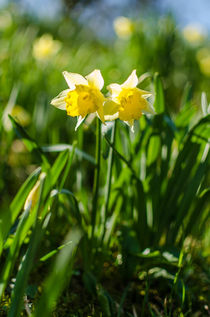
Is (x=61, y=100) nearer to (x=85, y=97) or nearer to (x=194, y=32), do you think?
(x=85, y=97)

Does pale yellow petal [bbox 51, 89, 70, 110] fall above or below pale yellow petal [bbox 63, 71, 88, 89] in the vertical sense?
below

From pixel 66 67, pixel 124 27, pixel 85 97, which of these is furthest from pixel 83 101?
pixel 124 27

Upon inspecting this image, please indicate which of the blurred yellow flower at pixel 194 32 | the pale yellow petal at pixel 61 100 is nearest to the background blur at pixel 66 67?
the blurred yellow flower at pixel 194 32

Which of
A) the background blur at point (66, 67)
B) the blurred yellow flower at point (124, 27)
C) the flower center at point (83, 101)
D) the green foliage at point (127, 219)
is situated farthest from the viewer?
the blurred yellow flower at point (124, 27)

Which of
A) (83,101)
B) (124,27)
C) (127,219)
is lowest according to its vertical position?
(127,219)

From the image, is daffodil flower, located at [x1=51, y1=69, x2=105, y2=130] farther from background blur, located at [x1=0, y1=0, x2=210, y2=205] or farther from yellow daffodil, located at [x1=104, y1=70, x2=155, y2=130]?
background blur, located at [x1=0, y1=0, x2=210, y2=205]

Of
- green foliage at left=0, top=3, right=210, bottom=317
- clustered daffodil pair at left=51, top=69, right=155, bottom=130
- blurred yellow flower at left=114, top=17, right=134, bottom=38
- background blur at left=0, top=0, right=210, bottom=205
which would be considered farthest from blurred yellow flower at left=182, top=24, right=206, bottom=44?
clustered daffodil pair at left=51, top=69, right=155, bottom=130

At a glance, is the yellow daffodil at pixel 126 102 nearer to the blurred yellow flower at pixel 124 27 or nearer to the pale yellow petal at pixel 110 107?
the pale yellow petal at pixel 110 107
